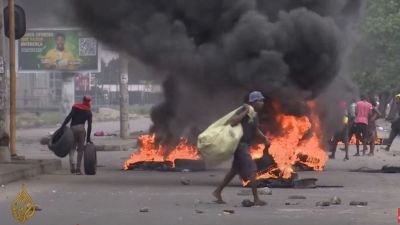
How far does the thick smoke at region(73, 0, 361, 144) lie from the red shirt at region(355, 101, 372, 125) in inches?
242

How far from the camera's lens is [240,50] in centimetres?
1380

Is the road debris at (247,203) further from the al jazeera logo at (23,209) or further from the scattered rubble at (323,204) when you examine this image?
the al jazeera logo at (23,209)

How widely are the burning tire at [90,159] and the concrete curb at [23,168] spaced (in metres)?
0.90

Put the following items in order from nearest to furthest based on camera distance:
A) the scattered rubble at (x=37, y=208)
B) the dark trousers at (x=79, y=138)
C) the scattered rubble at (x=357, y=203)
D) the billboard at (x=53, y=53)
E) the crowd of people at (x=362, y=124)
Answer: the scattered rubble at (x=37, y=208) → the scattered rubble at (x=357, y=203) → the dark trousers at (x=79, y=138) → the crowd of people at (x=362, y=124) → the billboard at (x=53, y=53)

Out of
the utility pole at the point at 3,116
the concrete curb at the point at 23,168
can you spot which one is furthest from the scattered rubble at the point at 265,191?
the utility pole at the point at 3,116

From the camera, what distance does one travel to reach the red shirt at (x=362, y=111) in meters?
21.0

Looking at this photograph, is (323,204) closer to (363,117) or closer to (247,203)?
(247,203)

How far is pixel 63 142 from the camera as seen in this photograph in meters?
15.1

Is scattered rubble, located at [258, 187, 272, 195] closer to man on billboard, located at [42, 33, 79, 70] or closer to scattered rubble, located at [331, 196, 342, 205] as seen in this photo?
scattered rubble, located at [331, 196, 342, 205]

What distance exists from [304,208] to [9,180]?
5346mm

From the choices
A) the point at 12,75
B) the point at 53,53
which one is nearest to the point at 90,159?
the point at 12,75

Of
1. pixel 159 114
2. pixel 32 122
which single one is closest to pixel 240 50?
pixel 159 114

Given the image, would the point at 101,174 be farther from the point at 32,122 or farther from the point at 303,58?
the point at 32,122

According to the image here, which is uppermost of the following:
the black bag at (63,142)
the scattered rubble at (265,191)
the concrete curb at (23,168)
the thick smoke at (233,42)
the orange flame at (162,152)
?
the thick smoke at (233,42)
